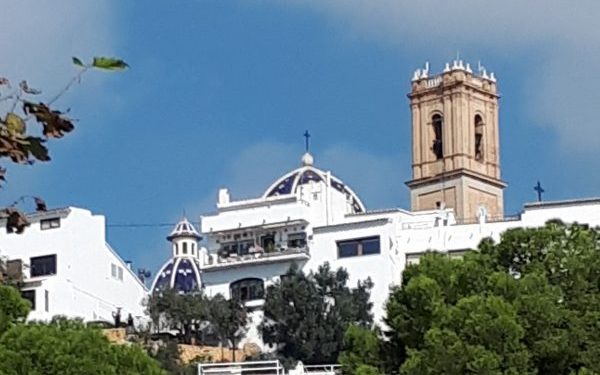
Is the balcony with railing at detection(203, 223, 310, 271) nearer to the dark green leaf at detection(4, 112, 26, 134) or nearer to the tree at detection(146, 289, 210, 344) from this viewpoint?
the tree at detection(146, 289, 210, 344)

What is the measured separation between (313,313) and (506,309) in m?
20.6

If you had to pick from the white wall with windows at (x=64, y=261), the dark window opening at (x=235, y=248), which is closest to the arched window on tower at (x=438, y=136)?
the dark window opening at (x=235, y=248)

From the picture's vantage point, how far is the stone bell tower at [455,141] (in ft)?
228

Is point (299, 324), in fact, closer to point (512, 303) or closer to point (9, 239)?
point (9, 239)

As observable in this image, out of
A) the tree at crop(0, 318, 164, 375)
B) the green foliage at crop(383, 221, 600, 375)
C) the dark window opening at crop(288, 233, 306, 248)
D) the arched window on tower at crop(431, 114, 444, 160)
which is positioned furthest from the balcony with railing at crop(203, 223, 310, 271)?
the tree at crop(0, 318, 164, 375)

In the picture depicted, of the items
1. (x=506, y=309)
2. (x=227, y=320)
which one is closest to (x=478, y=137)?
(x=227, y=320)

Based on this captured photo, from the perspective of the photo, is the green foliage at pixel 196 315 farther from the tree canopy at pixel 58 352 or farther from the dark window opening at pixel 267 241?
the tree canopy at pixel 58 352

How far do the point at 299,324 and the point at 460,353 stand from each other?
20947mm

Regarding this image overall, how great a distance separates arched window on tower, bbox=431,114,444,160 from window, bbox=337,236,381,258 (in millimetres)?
19405

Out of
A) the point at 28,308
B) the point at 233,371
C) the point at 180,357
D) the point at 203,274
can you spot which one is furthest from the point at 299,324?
the point at 28,308

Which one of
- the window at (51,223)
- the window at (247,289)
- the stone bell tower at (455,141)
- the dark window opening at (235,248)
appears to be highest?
the stone bell tower at (455,141)

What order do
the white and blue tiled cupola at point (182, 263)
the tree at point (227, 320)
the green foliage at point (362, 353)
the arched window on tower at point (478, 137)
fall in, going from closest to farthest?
1. the green foliage at point (362, 353)
2. the tree at point (227, 320)
3. the white and blue tiled cupola at point (182, 263)
4. the arched window on tower at point (478, 137)

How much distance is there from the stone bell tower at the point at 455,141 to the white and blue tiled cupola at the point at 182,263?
9632 millimetres

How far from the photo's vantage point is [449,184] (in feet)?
228
